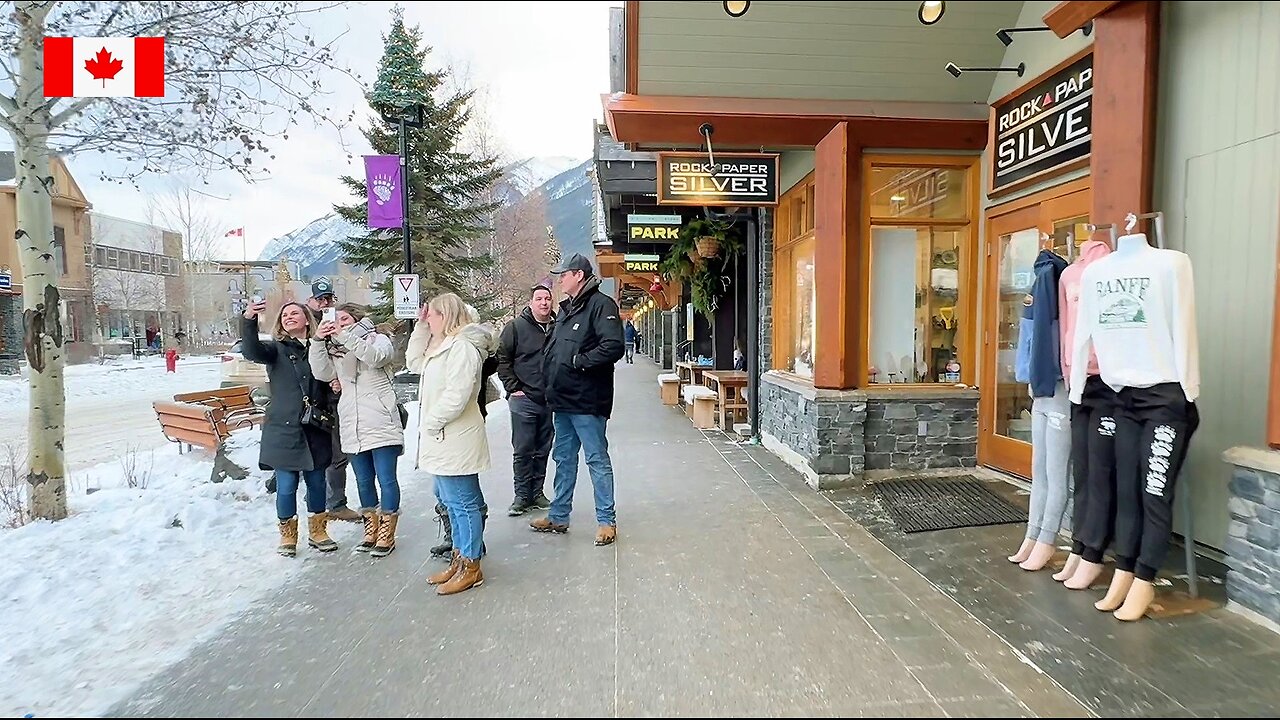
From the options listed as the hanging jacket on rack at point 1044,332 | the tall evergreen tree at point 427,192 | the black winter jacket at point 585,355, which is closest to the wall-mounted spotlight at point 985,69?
the hanging jacket on rack at point 1044,332

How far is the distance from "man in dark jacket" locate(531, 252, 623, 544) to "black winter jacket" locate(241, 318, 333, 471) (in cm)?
162

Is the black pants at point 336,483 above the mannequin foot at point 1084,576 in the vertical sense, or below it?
above

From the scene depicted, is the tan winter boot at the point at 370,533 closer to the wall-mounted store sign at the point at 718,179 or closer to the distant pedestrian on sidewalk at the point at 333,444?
the distant pedestrian on sidewalk at the point at 333,444

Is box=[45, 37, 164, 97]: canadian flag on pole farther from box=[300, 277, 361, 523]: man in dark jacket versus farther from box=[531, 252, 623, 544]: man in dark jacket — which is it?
box=[531, 252, 623, 544]: man in dark jacket

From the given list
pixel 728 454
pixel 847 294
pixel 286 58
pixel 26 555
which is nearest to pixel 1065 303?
pixel 847 294

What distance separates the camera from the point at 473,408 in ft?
13.2

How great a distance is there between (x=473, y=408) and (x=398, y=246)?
13645mm

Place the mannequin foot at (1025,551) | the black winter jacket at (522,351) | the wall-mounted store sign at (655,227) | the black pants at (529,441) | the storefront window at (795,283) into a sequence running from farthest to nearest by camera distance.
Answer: the wall-mounted store sign at (655,227), the storefront window at (795,283), the black pants at (529,441), the black winter jacket at (522,351), the mannequin foot at (1025,551)

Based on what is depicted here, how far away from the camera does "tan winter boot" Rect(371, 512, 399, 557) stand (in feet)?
14.6

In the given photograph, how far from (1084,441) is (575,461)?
127 inches

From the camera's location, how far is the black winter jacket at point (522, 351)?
17.1 ft

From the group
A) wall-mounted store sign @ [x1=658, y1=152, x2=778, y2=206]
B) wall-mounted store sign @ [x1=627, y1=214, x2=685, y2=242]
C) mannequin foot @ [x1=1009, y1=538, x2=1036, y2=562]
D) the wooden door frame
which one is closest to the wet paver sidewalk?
mannequin foot @ [x1=1009, y1=538, x2=1036, y2=562]

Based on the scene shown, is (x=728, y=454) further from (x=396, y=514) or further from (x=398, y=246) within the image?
(x=398, y=246)

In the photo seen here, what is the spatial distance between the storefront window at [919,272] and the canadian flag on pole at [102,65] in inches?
237
